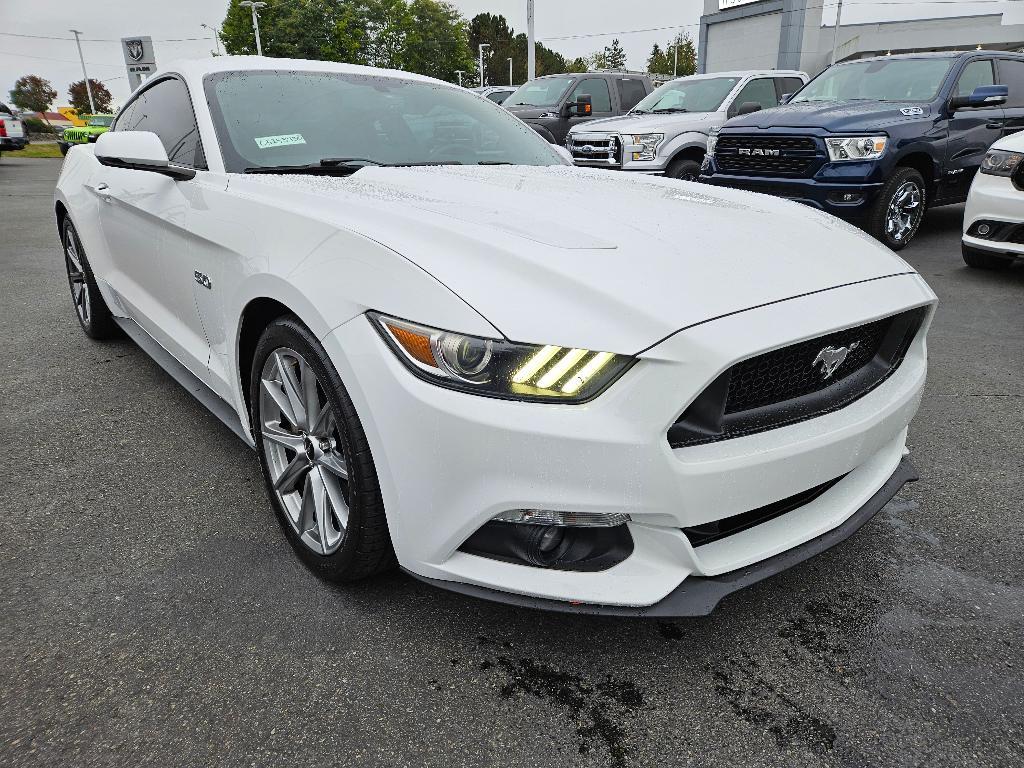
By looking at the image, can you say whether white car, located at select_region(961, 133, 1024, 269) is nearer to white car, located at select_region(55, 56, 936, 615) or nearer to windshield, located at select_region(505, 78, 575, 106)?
white car, located at select_region(55, 56, 936, 615)

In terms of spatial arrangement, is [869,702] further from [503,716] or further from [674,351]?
[674,351]

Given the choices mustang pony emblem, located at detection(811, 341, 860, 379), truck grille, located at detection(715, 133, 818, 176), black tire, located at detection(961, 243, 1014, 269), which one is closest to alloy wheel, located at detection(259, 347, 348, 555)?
mustang pony emblem, located at detection(811, 341, 860, 379)

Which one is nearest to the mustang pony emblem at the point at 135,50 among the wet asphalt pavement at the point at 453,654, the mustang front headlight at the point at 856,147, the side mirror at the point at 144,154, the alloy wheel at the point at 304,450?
the mustang front headlight at the point at 856,147

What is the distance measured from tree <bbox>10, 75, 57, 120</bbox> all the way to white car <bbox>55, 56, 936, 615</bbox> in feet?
264

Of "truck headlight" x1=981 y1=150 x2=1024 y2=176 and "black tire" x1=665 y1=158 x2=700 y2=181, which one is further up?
"truck headlight" x1=981 y1=150 x2=1024 y2=176

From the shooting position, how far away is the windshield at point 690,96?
9485 mm

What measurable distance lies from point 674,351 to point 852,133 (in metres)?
6.09

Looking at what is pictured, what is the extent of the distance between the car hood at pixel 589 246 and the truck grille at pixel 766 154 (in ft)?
15.5

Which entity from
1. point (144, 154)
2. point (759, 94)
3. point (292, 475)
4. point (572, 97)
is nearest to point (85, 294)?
point (144, 154)

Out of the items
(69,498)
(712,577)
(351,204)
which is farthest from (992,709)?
(69,498)

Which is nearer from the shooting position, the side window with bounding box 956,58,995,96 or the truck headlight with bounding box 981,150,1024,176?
the truck headlight with bounding box 981,150,1024,176

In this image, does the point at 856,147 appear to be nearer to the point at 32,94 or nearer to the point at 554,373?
the point at 554,373

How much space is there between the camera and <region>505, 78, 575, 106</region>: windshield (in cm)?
1239

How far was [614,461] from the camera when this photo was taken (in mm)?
1499
